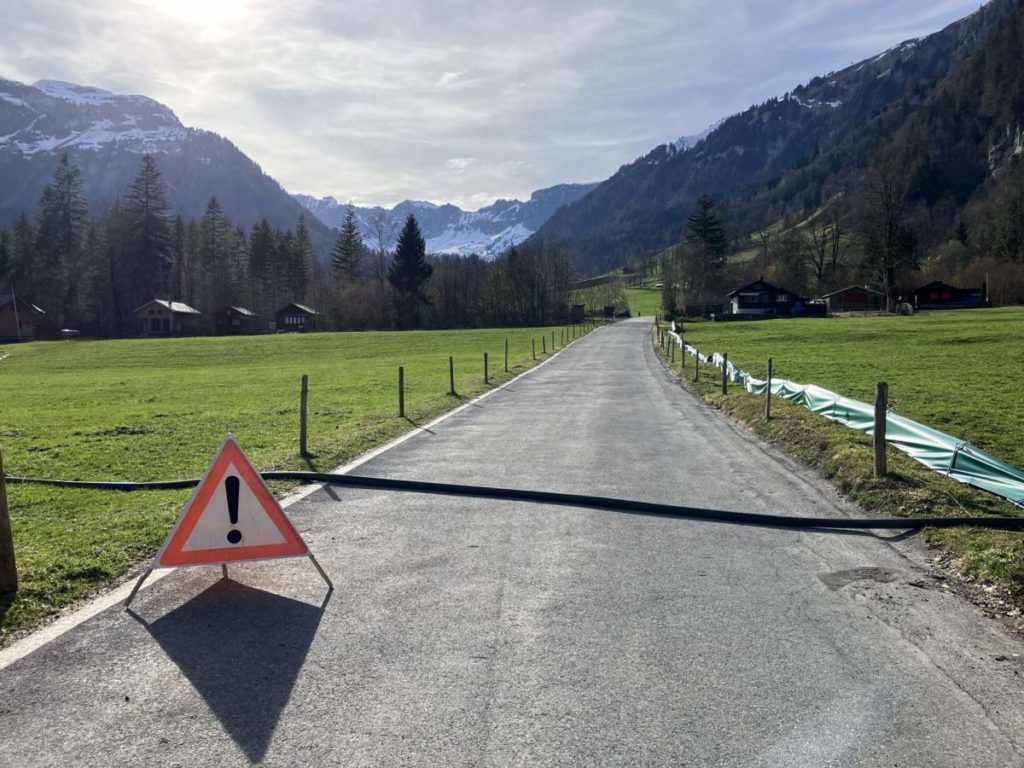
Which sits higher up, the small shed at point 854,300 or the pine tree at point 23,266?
the pine tree at point 23,266

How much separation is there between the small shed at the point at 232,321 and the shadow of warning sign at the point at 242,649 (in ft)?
308

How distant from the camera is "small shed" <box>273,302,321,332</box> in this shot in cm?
9544

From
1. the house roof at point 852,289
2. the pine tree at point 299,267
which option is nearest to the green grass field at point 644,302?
the house roof at point 852,289

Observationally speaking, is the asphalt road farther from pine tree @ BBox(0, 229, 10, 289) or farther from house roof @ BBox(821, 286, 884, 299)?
house roof @ BBox(821, 286, 884, 299)

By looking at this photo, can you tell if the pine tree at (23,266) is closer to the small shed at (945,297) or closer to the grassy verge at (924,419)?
the grassy verge at (924,419)

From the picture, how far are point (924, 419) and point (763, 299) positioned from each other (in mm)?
95624

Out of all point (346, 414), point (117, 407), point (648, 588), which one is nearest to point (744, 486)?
point (648, 588)

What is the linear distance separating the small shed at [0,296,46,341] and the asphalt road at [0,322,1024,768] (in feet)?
292

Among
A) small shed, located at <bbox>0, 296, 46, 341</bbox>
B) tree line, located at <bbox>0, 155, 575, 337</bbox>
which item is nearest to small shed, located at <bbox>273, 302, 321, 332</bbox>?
tree line, located at <bbox>0, 155, 575, 337</bbox>

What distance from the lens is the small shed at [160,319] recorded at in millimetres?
85250

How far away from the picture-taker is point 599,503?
7.72 metres

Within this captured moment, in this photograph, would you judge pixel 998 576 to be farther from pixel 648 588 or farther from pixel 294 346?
pixel 294 346

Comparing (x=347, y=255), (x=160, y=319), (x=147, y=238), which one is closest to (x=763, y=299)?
(x=347, y=255)

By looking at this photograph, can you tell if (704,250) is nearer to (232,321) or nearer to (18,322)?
(232,321)
